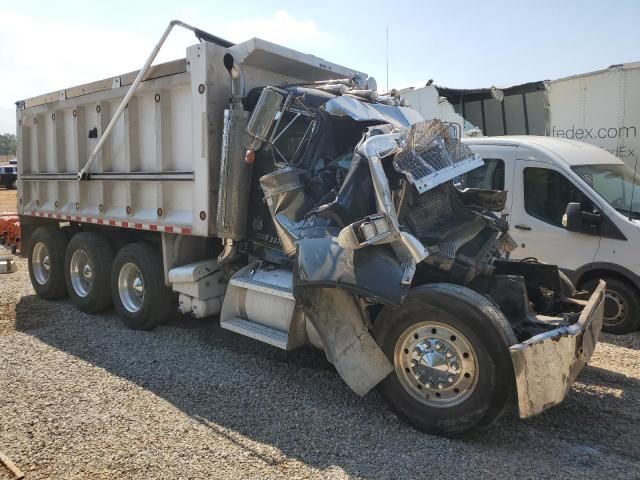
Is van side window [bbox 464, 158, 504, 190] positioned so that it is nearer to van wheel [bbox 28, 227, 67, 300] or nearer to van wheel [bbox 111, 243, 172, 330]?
van wheel [bbox 111, 243, 172, 330]

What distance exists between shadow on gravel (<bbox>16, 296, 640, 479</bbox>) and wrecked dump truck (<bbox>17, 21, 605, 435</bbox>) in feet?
0.89

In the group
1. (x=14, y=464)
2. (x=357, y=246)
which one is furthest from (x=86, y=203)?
(x=357, y=246)

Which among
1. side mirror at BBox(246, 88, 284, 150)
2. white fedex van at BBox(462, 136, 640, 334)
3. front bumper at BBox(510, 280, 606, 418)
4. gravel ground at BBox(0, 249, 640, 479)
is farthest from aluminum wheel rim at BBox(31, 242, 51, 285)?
front bumper at BBox(510, 280, 606, 418)

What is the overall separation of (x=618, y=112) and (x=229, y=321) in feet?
22.9

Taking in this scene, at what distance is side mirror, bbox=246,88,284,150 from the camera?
188 inches

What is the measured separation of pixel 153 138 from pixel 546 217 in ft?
15.1

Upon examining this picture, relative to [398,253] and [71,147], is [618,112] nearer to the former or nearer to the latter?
[398,253]

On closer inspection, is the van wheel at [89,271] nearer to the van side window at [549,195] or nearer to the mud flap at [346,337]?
the mud flap at [346,337]

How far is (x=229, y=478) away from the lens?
3221mm

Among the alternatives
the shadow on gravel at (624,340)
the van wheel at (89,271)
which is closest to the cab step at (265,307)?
the van wheel at (89,271)

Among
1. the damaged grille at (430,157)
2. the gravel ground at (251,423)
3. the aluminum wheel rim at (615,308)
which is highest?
the damaged grille at (430,157)

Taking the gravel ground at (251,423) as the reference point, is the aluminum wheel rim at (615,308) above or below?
above

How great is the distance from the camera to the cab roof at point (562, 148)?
252 inches

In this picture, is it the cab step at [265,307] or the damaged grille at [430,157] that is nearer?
the damaged grille at [430,157]
